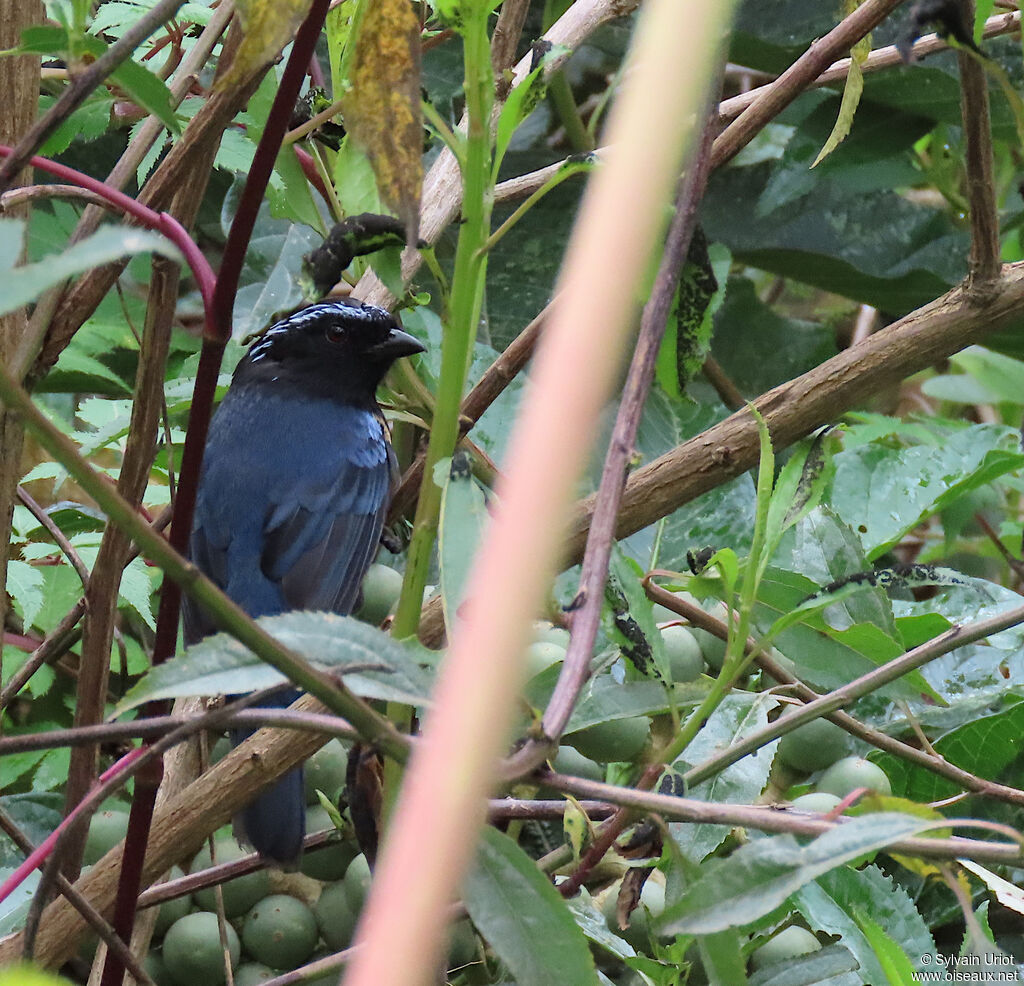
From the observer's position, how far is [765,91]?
5.08ft

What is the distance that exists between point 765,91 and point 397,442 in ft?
2.77

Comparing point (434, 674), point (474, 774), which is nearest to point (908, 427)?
point (434, 674)

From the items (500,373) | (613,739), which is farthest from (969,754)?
(500,373)

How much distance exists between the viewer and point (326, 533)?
2.43 m

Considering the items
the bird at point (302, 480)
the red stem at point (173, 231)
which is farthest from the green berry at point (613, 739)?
the bird at point (302, 480)

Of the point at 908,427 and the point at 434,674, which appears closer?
the point at 434,674

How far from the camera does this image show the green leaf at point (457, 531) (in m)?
0.79

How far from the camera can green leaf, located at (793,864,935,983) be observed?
1.08 m

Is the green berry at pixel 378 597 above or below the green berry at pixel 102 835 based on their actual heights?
above

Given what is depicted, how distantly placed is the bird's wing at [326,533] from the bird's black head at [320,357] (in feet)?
1.03

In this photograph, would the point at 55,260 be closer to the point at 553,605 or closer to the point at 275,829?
the point at 553,605

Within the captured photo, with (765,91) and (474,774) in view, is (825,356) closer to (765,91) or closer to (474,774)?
(765,91)

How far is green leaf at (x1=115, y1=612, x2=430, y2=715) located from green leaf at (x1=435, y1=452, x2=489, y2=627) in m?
0.08

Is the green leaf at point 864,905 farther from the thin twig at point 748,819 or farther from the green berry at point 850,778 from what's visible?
the thin twig at point 748,819
